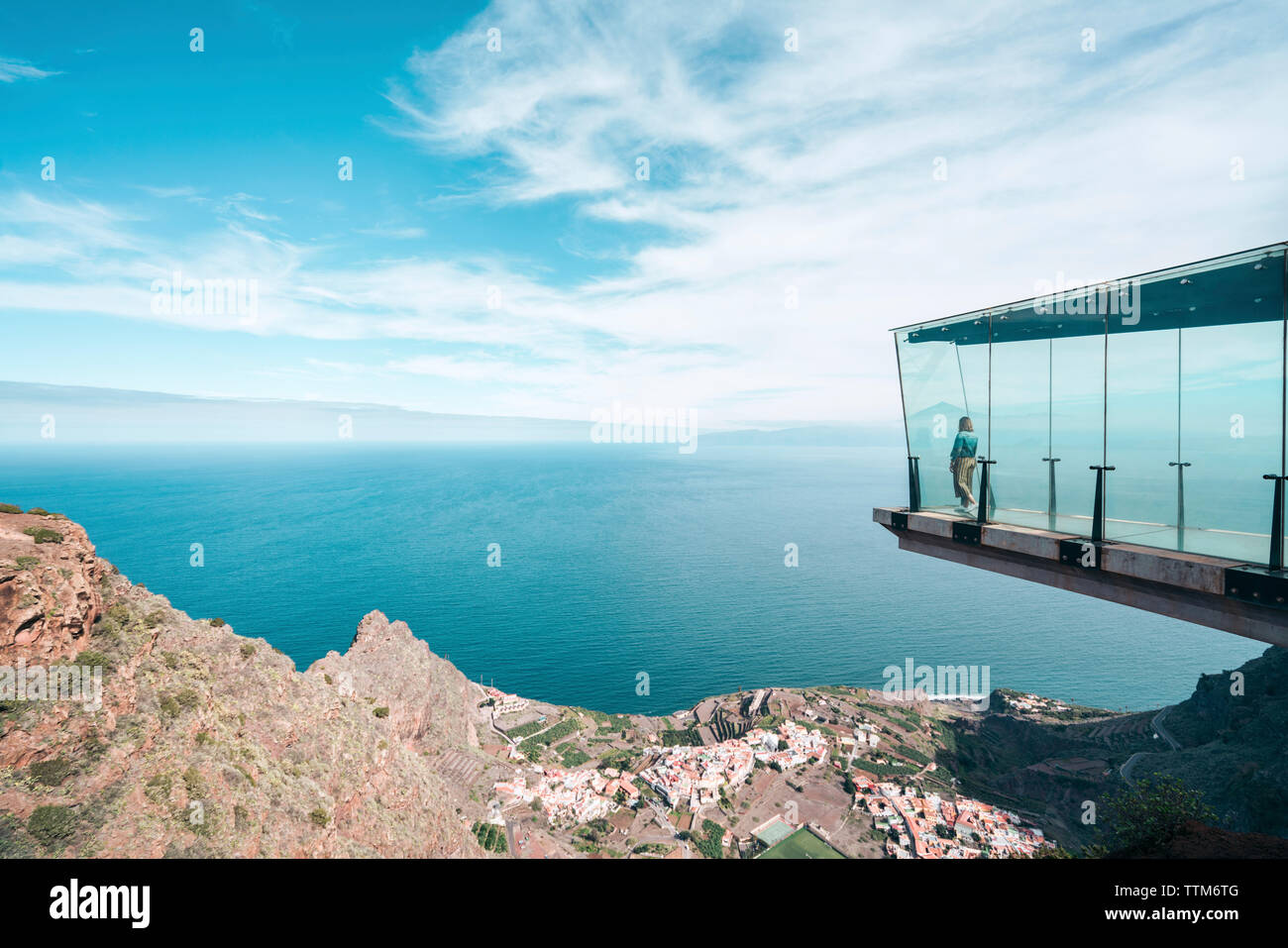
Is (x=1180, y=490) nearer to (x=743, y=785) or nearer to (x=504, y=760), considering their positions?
(x=743, y=785)

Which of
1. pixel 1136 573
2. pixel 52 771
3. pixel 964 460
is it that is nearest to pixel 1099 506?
pixel 1136 573

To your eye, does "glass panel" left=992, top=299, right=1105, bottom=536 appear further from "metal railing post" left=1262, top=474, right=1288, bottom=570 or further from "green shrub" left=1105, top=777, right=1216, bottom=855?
"green shrub" left=1105, top=777, right=1216, bottom=855

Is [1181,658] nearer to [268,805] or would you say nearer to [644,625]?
[644,625]

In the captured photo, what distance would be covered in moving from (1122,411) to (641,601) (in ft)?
225

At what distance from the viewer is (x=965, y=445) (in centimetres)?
1105

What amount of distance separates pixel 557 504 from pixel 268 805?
132m

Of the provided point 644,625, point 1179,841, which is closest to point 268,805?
point 1179,841

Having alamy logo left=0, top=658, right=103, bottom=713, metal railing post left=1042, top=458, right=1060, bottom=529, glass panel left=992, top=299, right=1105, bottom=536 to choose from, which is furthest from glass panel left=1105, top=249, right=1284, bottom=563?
alamy logo left=0, top=658, right=103, bottom=713

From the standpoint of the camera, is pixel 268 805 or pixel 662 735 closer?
pixel 268 805

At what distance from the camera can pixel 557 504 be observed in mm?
149375

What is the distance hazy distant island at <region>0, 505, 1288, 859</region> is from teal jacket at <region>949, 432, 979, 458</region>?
26.6ft

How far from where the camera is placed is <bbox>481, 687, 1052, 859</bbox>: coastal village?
100.0ft
